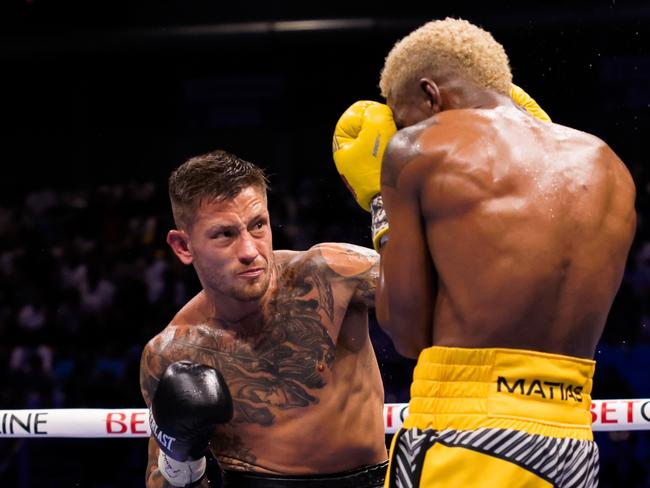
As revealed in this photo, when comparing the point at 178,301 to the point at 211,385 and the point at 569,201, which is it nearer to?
the point at 211,385

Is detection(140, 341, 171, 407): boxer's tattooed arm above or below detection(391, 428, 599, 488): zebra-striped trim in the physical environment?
below

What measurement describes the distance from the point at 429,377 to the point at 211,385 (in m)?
0.70

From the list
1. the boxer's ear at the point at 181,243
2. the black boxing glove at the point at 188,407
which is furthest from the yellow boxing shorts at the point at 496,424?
the boxer's ear at the point at 181,243

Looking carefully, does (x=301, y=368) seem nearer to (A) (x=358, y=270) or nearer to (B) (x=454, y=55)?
(A) (x=358, y=270)

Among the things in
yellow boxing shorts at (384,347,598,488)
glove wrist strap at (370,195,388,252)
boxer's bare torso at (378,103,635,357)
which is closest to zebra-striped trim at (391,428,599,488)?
yellow boxing shorts at (384,347,598,488)

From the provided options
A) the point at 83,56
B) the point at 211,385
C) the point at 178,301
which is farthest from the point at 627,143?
the point at 211,385

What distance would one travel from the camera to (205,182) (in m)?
2.43

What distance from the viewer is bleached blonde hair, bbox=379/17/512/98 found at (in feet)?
5.86

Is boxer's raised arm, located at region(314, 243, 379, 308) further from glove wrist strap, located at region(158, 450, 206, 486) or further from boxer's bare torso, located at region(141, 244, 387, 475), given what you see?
glove wrist strap, located at region(158, 450, 206, 486)

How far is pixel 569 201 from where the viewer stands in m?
1.68

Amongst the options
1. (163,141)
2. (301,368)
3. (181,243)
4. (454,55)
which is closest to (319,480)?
(301,368)

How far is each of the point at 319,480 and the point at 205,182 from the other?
814 millimetres

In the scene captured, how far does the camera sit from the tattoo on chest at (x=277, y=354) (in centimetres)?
244

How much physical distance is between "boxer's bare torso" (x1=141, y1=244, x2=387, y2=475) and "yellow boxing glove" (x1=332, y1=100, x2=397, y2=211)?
422 mm
